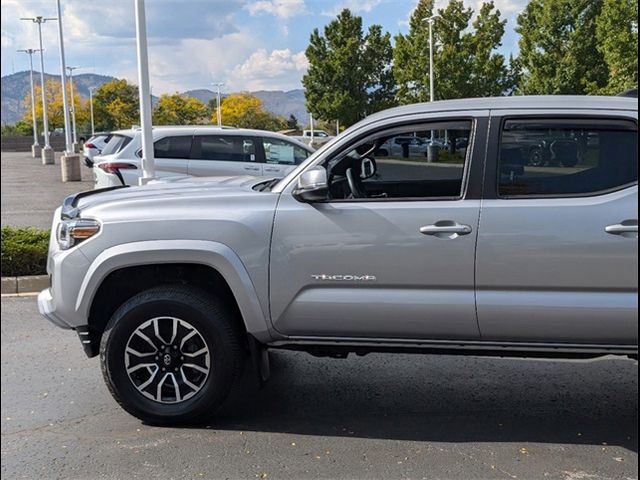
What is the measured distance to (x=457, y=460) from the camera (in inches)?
147

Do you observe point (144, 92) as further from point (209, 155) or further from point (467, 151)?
point (467, 151)

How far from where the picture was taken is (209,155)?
11.5 meters

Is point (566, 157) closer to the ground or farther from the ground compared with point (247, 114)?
closer to the ground

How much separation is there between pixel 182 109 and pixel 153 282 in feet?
34.7

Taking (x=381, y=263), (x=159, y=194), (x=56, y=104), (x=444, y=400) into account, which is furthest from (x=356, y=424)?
(x=56, y=104)

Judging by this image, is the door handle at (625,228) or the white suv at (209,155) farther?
the white suv at (209,155)

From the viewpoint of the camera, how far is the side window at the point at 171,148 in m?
11.4

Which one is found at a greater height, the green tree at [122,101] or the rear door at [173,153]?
the green tree at [122,101]

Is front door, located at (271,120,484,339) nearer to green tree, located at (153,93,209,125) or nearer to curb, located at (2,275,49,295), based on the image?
curb, located at (2,275,49,295)

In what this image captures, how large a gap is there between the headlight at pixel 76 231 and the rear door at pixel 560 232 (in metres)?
2.26

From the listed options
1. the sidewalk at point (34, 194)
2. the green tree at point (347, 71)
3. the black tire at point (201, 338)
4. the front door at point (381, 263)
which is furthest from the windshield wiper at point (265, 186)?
the sidewalk at point (34, 194)

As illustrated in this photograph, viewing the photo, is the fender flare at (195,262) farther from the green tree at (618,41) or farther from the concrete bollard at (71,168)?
the concrete bollard at (71,168)

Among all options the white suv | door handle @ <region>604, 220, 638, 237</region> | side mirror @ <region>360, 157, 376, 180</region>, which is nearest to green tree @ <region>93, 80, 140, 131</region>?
the white suv

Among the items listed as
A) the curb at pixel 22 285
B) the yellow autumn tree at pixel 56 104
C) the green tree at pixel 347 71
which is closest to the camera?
the curb at pixel 22 285
